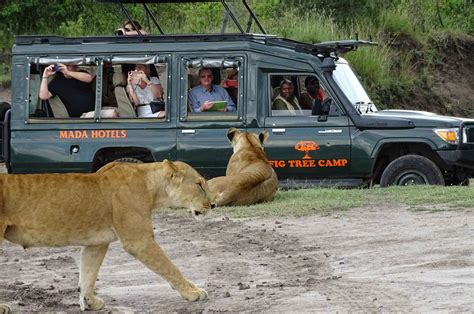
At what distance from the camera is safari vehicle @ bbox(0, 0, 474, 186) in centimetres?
1343

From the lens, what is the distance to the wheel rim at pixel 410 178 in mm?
13586

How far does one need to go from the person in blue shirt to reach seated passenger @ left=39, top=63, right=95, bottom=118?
113 centimetres

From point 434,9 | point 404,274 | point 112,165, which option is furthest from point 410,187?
point 434,9

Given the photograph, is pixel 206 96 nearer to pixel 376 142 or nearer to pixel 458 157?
pixel 376 142

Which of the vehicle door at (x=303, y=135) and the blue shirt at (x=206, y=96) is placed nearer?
the vehicle door at (x=303, y=135)

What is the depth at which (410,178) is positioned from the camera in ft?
44.7

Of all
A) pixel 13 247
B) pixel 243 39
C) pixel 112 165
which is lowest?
pixel 13 247

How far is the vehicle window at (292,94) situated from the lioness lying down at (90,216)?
5.83 metres

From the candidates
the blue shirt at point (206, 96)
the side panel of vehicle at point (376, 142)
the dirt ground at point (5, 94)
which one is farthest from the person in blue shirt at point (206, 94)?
the dirt ground at point (5, 94)

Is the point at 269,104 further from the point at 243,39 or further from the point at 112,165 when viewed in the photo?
the point at 112,165

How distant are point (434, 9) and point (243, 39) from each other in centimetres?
1578

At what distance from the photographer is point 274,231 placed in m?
10.8

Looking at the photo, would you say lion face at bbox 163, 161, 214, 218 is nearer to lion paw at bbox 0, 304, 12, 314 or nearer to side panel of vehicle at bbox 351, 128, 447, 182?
lion paw at bbox 0, 304, 12, 314

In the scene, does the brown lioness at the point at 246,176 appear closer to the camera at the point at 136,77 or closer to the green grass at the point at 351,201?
the green grass at the point at 351,201
